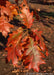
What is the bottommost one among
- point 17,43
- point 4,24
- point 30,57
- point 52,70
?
point 52,70

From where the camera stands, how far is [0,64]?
2684 millimetres

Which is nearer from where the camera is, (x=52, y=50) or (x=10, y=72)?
(x=10, y=72)

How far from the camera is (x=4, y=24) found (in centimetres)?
117

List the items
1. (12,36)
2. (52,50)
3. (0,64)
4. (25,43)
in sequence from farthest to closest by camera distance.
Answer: (52,50), (0,64), (25,43), (12,36)

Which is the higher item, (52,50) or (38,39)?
(38,39)

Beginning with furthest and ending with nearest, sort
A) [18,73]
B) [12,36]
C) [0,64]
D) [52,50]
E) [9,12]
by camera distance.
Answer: [52,50] < [0,64] < [18,73] < [9,12] < [12,36]

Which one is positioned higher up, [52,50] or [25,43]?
[25,43]

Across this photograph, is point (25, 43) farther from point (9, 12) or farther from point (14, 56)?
point (9, 12)

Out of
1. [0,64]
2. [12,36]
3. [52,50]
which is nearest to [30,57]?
[12,36]

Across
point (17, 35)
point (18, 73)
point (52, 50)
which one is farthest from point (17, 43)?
point (52, 50)

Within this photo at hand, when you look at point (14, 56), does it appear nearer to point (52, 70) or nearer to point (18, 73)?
point (18, 73)

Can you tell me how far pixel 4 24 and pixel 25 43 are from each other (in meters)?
0.28

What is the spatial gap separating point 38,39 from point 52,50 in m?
2.23

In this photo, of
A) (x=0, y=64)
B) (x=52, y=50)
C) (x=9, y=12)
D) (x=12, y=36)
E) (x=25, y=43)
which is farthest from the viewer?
(x=52, y=50)
